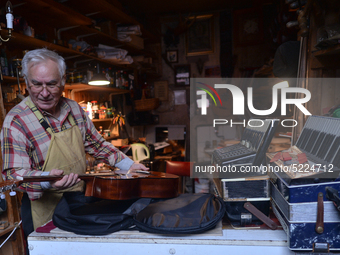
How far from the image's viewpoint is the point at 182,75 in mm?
4984

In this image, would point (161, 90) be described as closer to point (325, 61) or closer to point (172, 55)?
point (172, 55)

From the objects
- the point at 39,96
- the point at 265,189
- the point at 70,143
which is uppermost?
the point at 39,96

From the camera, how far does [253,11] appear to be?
448 cm

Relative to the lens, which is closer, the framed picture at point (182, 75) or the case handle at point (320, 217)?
the case handle at point (320, 217)

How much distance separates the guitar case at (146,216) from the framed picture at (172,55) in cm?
411

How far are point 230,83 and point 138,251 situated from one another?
4.16 meters

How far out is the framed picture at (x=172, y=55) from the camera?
16.4 ft

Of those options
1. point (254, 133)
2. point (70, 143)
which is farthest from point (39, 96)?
point (254, 133)

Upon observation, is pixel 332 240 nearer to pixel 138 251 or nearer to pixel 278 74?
pixel 138 251

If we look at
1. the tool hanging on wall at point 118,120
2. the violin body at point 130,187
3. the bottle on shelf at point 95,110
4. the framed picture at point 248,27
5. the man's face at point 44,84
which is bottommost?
the violin body at point 130,187

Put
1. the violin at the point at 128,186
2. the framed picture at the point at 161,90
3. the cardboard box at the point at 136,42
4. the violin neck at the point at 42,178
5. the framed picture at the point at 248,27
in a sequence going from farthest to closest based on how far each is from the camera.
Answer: the framed picture at the point at 161,90, the framed picture at the point at 248,27, the cardboard box at the point at 136,42, the violin at the point at 128,186, the violin neck at the point at 42,178

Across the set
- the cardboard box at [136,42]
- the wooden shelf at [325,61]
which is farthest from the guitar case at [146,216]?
the cardboard box at [136,42]

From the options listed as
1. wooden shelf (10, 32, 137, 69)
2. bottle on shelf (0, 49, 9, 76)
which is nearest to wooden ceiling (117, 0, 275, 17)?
wooden shelf (10, 32, 137, 69)

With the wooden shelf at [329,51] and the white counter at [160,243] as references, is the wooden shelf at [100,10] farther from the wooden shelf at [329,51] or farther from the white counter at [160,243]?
the white counter at [160,243]
